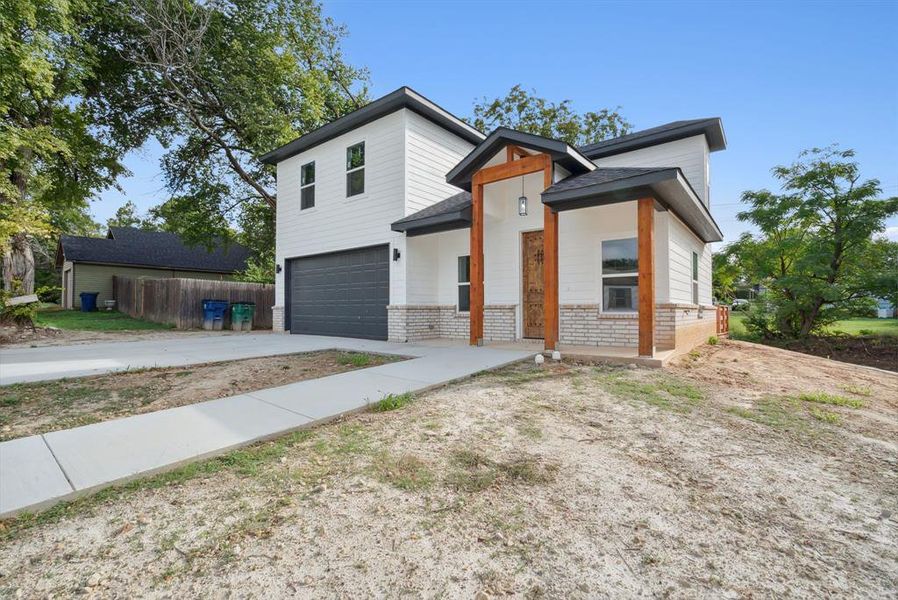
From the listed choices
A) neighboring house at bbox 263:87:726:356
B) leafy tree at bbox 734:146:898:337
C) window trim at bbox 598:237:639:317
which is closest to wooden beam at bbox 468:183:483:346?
neighboring house at bbox 263:87:726:356

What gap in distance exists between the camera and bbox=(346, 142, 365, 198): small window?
1024cm

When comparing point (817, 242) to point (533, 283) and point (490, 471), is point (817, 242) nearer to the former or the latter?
point (533, 283)

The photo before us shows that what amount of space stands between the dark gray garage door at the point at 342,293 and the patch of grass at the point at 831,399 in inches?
305

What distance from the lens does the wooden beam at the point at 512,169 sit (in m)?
7.32

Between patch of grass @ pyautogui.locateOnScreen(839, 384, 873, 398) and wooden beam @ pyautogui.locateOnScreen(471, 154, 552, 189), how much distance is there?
17.9 ft

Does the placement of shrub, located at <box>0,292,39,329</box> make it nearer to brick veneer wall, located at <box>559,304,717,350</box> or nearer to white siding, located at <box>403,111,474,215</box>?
white siding, located at <box>403,111,474,215</box>

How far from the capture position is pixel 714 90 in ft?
32.4

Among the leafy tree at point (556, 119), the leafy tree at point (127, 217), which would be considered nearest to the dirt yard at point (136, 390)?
the leafy tree at point (556, 119)

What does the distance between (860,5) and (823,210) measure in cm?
706

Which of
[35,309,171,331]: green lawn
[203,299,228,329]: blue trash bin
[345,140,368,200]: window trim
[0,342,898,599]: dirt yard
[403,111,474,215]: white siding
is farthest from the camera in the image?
[203,299,228,329]: blue trash bin

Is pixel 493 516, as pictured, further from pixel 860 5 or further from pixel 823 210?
pixel 823 210

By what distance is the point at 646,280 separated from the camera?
616 centimetres

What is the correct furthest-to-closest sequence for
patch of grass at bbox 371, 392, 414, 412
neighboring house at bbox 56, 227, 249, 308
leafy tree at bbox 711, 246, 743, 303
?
neighboring house at bbox 56, 227, 249, 308 < leafy tree at bbox 711, 246, 743, 303 < patch of grass at bbox 371, 392, 414, 412

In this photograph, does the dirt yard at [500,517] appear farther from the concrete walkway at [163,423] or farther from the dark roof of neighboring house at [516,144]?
the dark roof of neighboring house at [516,144]
